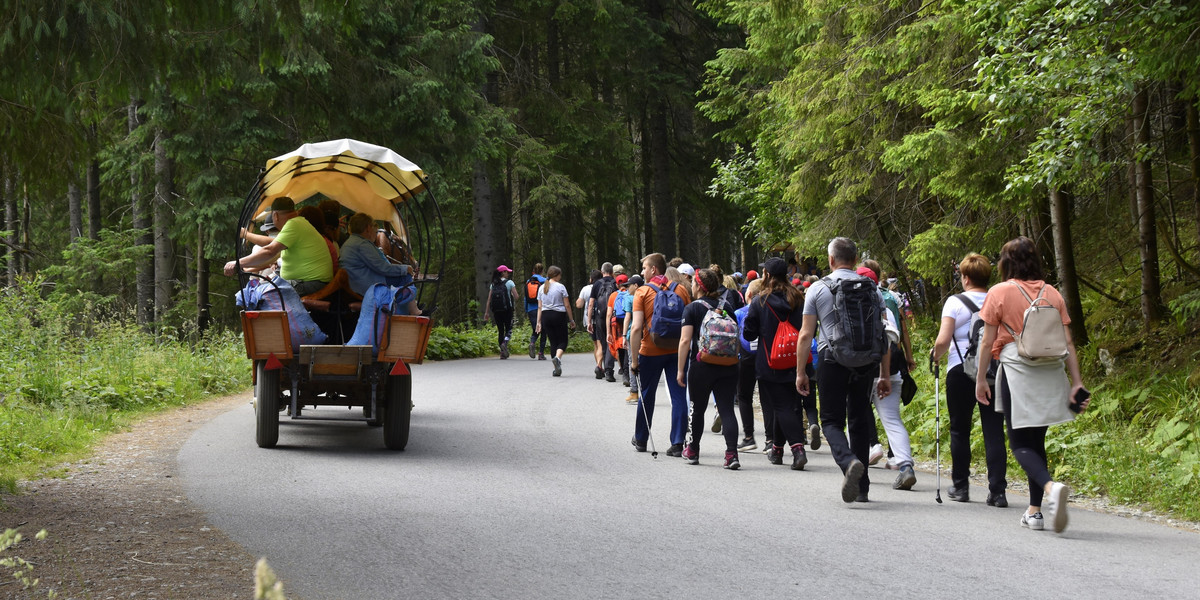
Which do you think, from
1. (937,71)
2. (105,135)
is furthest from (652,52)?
(105,135)

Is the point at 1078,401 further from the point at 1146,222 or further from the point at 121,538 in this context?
the point at 121,538

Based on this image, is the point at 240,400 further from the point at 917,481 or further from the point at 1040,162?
the point at 1040,162

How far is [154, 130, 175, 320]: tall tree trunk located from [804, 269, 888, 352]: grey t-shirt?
18333 mm

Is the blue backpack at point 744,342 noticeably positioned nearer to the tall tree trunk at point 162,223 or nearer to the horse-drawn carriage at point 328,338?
the horse-drawn carriage at point 328,338

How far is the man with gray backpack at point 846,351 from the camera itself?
818 cm

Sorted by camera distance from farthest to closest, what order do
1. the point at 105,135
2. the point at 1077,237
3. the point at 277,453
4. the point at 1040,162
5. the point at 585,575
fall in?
the point at 1077,237
the point at 277,453
the point at 1040,162
the point at 105,135
the point at 585,575

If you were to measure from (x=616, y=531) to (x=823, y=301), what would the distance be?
2.63 m

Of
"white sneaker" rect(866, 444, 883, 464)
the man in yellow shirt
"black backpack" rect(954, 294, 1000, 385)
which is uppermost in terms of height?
the man in yellow shirt

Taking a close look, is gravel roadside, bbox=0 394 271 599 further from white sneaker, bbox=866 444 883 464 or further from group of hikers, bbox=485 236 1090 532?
white sneaker, bbox=866 444 883 464

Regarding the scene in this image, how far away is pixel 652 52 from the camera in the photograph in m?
33.5

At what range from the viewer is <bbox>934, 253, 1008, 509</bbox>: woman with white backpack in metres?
8.03

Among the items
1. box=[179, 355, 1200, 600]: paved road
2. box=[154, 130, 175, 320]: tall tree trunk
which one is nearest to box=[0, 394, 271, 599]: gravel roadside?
box=[179, 355, 1200, 600]: paved road

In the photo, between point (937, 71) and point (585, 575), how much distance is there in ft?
30.4

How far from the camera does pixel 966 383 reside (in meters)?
8.30
